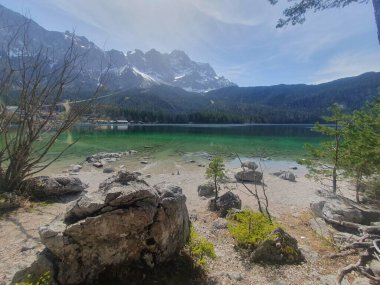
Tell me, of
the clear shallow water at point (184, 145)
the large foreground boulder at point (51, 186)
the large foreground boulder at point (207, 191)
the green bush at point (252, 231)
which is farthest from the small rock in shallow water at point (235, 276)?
the large foreground boulder at point (207, 191)

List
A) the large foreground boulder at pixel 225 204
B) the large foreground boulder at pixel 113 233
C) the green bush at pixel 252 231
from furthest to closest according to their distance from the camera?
1. the large foreground boulder at pixel 225 204
2. the green bush at pixel 252 231
3. the large foreground boulder at pixel 113 233

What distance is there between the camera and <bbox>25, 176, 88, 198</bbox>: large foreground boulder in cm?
1029

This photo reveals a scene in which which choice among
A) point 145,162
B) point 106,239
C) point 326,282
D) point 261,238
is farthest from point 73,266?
point 145,162

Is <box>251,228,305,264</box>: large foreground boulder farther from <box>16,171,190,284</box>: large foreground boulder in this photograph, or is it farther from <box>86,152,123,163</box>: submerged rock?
<box>86,152,123,163</box>: submerged rock

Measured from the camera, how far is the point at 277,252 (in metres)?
6.35

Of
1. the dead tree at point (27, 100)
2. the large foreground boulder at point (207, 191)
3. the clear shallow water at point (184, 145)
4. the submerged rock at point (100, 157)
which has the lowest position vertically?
the clear shallow water at point (184, 145)

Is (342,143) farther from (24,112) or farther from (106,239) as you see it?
(24,112)

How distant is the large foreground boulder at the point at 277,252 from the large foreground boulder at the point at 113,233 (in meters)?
2.33

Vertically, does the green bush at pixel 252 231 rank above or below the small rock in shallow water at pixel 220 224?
above

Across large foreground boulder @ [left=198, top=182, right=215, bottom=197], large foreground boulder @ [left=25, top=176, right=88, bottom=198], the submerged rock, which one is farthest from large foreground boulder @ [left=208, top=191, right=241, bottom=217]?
the submerged rock

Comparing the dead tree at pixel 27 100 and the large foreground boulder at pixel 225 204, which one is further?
the large foreground boulder at pixel 225 204

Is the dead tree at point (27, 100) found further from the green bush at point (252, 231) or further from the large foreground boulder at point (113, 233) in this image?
the green bush at point (252, 231)

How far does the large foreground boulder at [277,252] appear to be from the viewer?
6.26 meters

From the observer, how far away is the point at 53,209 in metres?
9.24
